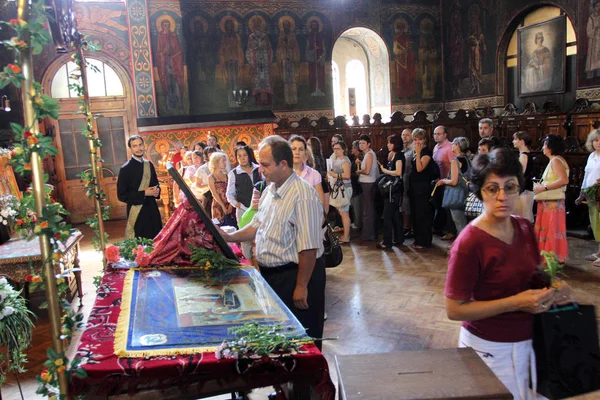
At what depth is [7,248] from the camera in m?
5.38

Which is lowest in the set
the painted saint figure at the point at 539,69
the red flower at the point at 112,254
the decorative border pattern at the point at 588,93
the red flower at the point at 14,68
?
the red flower at the point at 112,254

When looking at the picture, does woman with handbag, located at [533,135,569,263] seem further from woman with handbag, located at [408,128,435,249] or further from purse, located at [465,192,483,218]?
woman with handbag, located at [408,128,435,249]

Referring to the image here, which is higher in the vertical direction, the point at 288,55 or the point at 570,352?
the point at 288,55

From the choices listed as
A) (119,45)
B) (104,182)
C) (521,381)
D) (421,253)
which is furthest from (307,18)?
(521,381)

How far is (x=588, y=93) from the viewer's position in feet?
35.1

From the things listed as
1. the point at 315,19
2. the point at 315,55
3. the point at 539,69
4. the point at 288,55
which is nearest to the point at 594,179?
the point at 539,69

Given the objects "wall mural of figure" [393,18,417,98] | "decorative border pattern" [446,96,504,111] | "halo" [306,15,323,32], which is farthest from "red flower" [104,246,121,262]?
"wall mural of figure" [393,18,417,98]

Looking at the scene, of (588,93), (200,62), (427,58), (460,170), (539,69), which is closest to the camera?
(460,170)

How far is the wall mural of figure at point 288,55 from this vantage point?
45.6 feet

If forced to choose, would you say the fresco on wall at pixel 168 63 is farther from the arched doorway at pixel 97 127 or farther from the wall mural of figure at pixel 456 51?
the wall mural of figure at pixel 456 51

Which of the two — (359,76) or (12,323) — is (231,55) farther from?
(12,323)

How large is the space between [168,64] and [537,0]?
30.1 ft

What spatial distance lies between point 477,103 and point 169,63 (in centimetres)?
847

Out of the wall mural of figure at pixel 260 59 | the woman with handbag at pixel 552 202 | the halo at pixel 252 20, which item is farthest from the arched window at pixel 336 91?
the woman with handbag at pixel 552 202
